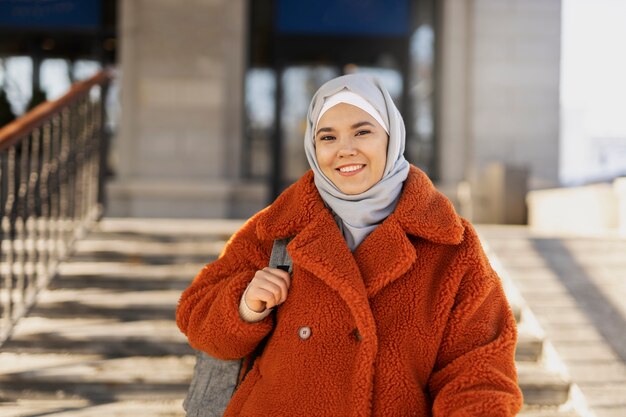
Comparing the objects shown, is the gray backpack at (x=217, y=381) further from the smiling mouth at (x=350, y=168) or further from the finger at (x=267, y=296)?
the smiling mouth at (x=350, y=168)

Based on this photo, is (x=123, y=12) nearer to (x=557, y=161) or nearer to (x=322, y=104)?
(x=557, y=161)

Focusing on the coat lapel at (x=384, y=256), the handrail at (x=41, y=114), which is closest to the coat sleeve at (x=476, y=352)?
the coat lapel at (x=384, y=256)

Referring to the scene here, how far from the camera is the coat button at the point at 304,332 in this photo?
1571 millimetres

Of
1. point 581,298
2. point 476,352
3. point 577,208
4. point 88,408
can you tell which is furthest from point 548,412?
point 577,208

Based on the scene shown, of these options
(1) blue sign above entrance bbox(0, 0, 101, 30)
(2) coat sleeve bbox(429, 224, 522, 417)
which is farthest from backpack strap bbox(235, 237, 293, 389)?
(1) blue sign above entrance bbox(0, 0, 101, 30)

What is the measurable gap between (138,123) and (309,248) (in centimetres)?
→ 638

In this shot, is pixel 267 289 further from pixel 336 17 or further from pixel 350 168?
pixel 336 17

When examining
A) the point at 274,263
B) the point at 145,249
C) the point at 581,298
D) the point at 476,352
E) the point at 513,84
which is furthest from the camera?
the point at 513,84

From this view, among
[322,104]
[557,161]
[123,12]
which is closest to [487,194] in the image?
Result: [557,161]

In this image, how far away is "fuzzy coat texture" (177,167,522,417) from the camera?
1.51m

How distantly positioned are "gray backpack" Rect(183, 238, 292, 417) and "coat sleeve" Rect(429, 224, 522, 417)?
511 mm

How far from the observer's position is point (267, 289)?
5.26 ft

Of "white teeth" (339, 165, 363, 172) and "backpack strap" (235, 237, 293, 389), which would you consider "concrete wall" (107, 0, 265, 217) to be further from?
"white teeth" (339, 165, 363, 172)

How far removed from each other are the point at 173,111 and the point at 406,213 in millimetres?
6267
